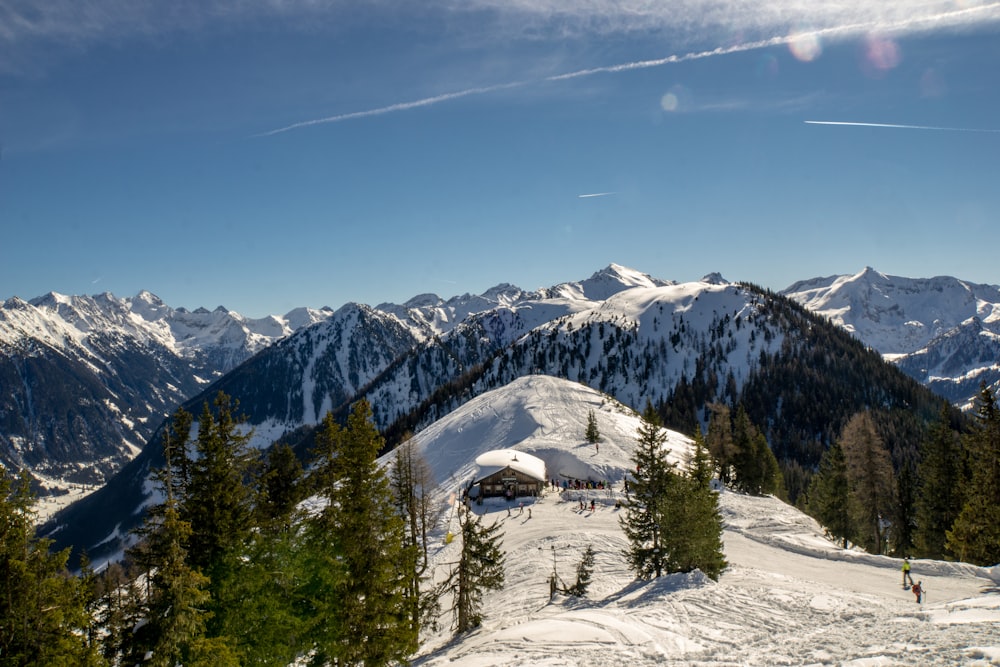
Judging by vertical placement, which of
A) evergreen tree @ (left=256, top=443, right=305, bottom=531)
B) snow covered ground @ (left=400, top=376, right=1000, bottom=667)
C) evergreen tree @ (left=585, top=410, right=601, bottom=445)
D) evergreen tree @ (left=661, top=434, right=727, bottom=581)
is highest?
evergreen tree @ (left=585, top=410, right=601, bottom=445)

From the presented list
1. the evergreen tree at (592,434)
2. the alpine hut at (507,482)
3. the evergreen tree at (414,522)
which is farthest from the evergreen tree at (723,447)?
the evergreen tree at (414,522)

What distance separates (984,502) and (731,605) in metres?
23.1

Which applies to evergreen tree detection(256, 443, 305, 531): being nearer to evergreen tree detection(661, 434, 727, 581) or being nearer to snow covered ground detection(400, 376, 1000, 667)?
snow covered ground detection(400, 376, 1000, 667)

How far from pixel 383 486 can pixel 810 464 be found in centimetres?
16027

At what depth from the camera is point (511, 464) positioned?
6956 centimetres

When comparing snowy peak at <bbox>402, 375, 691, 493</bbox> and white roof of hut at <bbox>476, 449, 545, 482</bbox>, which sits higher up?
snowy peak at <bbox>402, 375, 691, 493</bbox>

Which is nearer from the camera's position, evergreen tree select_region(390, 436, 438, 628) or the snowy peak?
evergreen tree select_region(390, 436, 438, 628)

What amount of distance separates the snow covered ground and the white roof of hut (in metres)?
3.25

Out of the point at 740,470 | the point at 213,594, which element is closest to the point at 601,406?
the point at 740,470

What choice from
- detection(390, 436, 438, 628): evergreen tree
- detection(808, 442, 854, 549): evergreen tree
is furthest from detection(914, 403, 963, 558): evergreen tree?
detection(390, 436, 438, 628): evergreen tree

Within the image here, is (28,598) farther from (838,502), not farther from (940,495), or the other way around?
(838,502)

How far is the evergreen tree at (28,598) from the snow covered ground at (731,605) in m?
14.2

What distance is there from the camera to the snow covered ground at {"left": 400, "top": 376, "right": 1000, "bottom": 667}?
17.8 meters

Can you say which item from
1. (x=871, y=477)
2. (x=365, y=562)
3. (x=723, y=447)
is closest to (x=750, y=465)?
(x=723, y=447)
